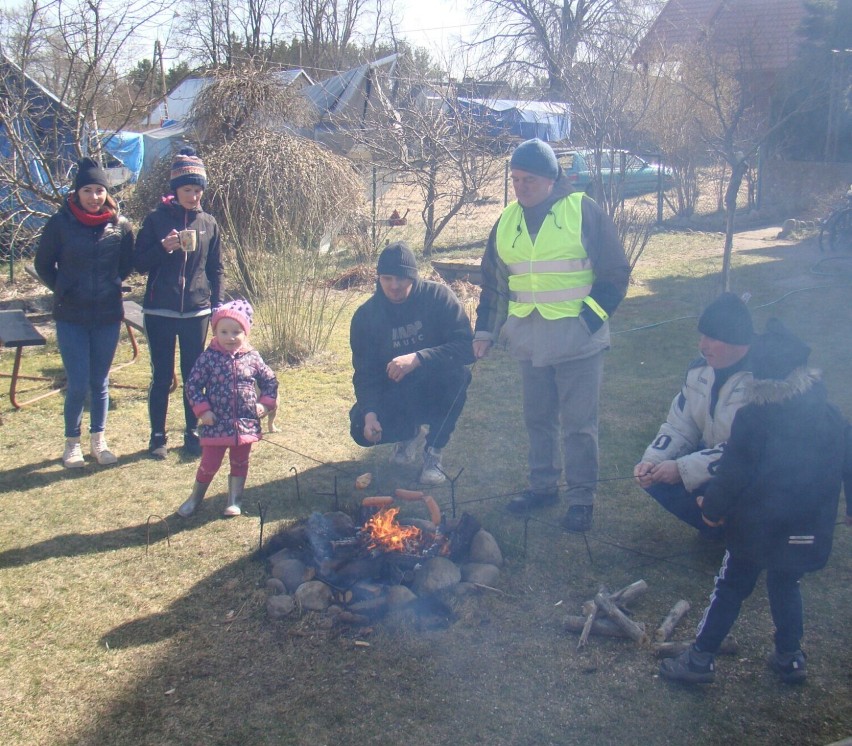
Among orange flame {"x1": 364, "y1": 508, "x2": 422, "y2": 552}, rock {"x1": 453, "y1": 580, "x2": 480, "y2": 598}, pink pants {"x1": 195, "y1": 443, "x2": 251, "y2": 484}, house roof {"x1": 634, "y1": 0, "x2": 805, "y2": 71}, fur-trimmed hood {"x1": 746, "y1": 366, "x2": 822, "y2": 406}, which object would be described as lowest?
rock {"x1": 453, "y1": 580, "x2": 480, "y2": 598}

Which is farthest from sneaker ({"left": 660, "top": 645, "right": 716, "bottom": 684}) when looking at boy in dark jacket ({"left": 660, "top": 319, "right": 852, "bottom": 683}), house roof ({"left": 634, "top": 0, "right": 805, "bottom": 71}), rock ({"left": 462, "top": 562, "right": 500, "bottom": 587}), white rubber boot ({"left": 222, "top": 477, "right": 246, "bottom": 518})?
house roof ({"left": 634, "top": 0, "right": 805, "bottom": 71})

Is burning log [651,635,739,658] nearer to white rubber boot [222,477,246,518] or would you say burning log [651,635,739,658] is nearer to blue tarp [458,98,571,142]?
white rubber boot [222,477,246,518]

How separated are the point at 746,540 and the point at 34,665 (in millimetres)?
2720

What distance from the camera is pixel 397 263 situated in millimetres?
4375

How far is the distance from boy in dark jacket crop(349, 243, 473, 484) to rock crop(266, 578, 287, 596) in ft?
3.66

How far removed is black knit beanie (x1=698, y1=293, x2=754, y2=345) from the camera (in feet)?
10.5

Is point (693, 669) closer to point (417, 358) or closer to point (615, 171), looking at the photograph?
point (417, 358)

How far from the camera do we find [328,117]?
13.0 metres

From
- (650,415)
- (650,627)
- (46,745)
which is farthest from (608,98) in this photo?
(46,745)

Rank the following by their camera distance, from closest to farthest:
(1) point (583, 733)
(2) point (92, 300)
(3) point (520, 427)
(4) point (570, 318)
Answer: (1) point (583, 733) → (4) point (570, 318) → (2) point (92, 300) → (3) point (520, 427)

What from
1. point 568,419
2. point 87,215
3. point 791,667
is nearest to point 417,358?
point 568,419

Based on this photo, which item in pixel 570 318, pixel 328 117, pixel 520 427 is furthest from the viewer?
pixel 328 117

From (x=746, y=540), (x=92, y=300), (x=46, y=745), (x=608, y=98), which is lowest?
(x=46, y=745)

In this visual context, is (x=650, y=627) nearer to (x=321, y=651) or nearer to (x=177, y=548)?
(x=321, y=651)
